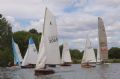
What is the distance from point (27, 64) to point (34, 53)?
10.2ft

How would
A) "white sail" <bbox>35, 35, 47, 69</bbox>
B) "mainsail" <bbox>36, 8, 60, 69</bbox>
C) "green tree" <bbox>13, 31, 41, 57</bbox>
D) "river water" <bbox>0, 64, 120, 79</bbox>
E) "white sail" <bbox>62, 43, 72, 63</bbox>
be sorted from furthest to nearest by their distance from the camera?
"green tree" <bbox>13, 31, 41, 57</bbox>, "white sail" <bbox>62, 43, 72, 63</bbox>, "white sail" <bbox>35, 35, 47, 69</bbox>, "mainsail" <bbox>36, 8, 60, 69</bbox>, "river water" <bbox>0, 64, 120, 79</bbox>

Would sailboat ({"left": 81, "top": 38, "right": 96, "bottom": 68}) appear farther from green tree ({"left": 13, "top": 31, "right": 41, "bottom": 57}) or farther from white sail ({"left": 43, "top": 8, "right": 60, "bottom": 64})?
green tree ({"left": 13, "top": 31, "right": 41, "bottom": 57})

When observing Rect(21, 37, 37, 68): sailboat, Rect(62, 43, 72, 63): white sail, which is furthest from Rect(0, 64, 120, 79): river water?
Rect(62, 43, 72, 63): white sail

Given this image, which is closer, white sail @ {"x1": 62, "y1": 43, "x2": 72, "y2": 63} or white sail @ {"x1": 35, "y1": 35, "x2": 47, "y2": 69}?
white sail @ {"x1": 35, "y1": 35, "x2": 47, "y2": 69}

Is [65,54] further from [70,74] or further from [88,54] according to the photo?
[70,74]

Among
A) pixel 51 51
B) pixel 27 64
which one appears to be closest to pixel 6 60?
pixel 27 64

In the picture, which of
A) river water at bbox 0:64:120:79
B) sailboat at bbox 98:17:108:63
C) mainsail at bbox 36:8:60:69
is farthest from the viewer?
sailboat at bbox 98:17:108:63

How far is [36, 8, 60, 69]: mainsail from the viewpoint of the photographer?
57.2 metres

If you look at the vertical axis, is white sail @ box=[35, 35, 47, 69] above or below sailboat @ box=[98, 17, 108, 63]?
below

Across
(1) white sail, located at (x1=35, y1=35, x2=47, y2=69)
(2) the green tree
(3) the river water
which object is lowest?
(3) the river water

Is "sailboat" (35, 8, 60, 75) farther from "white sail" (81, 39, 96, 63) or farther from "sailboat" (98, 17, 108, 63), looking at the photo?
"sailboat" (98, 17, 108, 63)

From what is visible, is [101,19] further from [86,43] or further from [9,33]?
[9,33]

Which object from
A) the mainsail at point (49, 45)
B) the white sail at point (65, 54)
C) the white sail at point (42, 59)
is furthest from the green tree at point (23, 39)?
the mainsail at point (49, 45)

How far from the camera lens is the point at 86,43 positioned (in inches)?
3629
